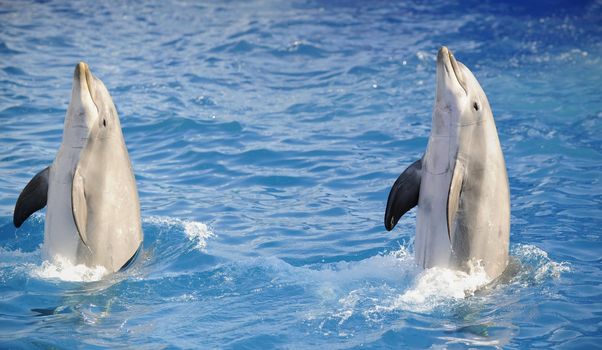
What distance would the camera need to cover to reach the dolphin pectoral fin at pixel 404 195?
7.59 meters

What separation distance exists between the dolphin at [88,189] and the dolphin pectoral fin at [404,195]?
2.32 m

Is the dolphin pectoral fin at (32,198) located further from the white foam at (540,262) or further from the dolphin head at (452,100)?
the white foam at (540,262)

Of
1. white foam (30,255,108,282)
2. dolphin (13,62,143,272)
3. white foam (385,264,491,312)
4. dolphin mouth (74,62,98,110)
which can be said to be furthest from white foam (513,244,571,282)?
dolphin mouth (74,62,98,110)

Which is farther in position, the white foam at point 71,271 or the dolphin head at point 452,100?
the white foam at point 71,271

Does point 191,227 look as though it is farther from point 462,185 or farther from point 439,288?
point 462,185

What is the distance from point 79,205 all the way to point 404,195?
279 cm

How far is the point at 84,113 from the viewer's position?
768cm

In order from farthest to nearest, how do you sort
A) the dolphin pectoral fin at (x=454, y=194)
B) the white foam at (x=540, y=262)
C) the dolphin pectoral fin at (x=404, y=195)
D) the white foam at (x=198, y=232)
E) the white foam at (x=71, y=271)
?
the white foam at (x=198, y=232)
the white foam at (x=540, y=262)
the white foam at (x=71, y=271)
the dolphin pectoral fin at (x=404, y=195)
the dolphin pectoral fin at (x=454, y=194)

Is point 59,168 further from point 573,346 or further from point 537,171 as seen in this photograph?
point 537,171

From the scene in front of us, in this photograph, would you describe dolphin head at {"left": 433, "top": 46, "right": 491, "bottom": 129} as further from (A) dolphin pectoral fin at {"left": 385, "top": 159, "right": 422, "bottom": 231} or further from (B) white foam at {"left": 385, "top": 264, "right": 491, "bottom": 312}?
(B) white foam at {"left": 385, "top": 264, "right": 491, "bottom": 312}

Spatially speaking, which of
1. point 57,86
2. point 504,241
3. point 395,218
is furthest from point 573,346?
point 57,86

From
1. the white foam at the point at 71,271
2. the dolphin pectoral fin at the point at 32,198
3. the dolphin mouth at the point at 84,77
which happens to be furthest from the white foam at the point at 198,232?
the dolphin mouth at the point at 84,77

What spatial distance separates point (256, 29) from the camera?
731 inches

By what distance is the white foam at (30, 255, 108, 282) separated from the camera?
25.3 feet
